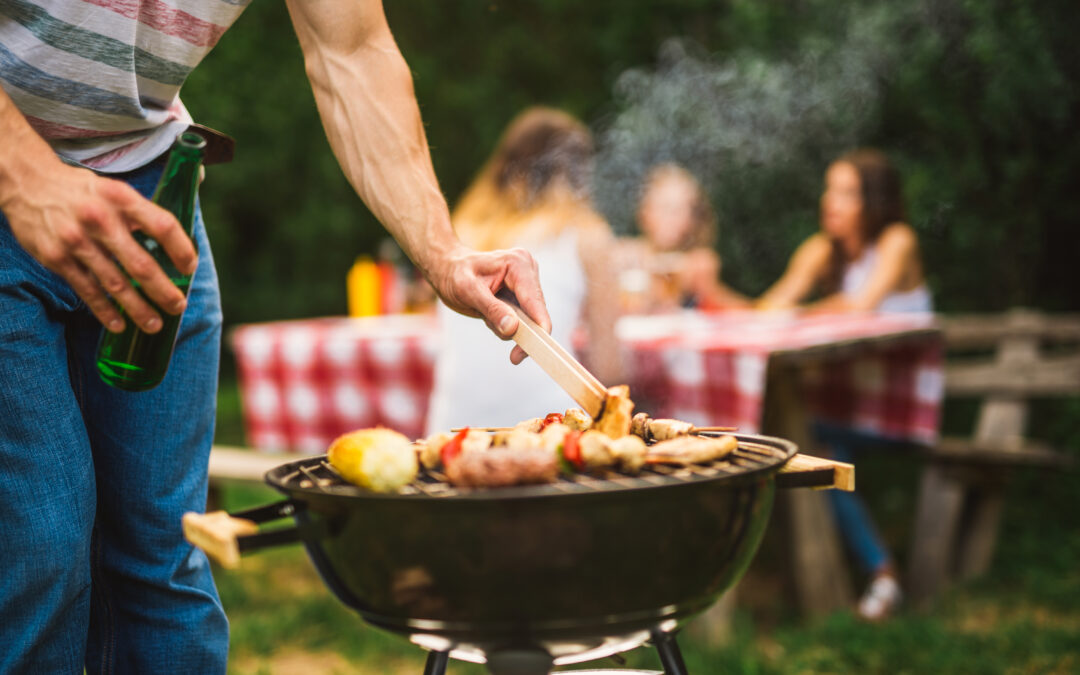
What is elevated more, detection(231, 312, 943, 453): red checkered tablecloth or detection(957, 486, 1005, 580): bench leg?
detection(231, 312, 943, 453): red checkered tablecloth

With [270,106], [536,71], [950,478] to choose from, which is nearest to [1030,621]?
[950,478]

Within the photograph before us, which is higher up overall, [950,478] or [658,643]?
[658,643]

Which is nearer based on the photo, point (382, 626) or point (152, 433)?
point (382, 626)

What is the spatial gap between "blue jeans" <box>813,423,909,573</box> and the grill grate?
8.17 feet

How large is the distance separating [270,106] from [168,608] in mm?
8206

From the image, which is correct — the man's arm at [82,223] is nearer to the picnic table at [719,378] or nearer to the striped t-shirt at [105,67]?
the striped t-shirt at [105,67]

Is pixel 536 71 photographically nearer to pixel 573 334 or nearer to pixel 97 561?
pixel 573 334

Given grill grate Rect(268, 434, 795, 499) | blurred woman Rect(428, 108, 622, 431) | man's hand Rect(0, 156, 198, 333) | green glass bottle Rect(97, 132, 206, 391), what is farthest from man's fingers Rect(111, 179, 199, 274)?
blurred woman Rect(428, 108, 622, 431)

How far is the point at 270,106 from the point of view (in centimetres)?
898

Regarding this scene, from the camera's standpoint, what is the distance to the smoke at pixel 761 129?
5559 mm

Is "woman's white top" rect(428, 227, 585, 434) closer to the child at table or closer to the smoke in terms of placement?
the child at table

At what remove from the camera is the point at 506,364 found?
121 inches

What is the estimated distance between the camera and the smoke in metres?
5.56

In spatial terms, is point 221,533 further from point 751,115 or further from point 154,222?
point 751,115
